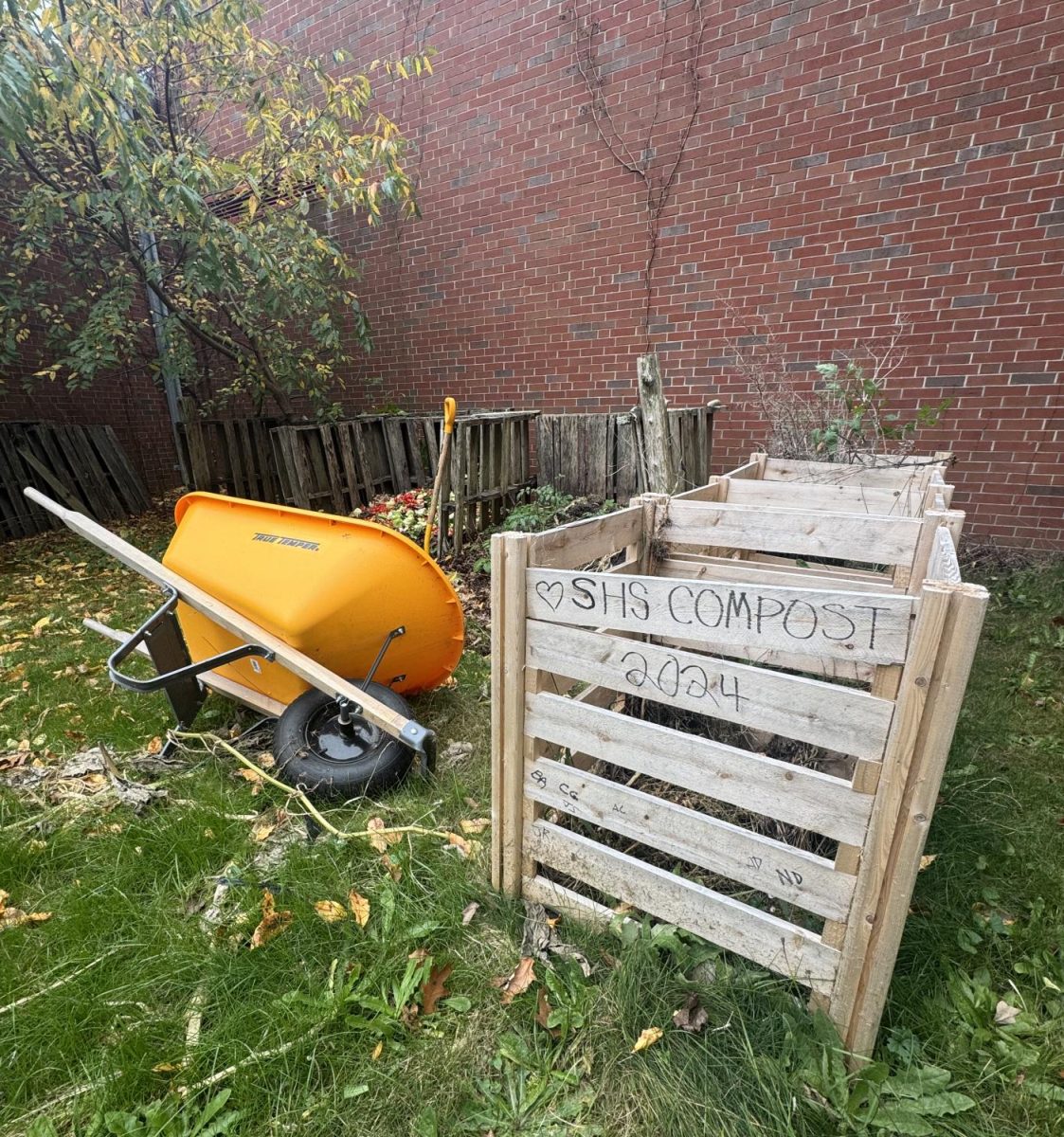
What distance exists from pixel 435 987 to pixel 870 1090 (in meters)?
1.20

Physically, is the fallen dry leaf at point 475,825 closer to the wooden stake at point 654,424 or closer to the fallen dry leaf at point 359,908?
the fallen dry leaf at point 359,908

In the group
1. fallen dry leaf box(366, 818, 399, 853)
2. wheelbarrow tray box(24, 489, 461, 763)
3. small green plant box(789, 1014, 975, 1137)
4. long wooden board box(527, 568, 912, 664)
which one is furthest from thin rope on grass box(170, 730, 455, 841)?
small green plant box(789, 1014, 975, 1137)

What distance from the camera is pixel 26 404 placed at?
28.0 ft

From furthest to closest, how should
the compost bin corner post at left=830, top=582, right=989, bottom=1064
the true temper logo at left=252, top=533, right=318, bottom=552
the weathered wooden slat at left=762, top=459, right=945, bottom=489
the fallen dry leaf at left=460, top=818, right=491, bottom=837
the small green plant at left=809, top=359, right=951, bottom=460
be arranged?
the small green plant at left=809, top=359, right=951, bottom=460
the weathered wooden slat at left=762, top=459, right=945, bottom=489
the true temper logo at left=252, top=533, right=318, bottom=552
the fallen dry leaf at left=460, top=818, right=491, bottom=837
the compost bin corner post at left=830, top=582, right=989, bottom=1064

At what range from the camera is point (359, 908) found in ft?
6.84

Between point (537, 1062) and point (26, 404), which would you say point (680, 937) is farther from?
point (26, 404)

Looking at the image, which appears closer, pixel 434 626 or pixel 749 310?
pixel 434 626

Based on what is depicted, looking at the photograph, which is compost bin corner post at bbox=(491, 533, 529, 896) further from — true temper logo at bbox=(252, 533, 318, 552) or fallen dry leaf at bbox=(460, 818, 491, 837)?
true temper logo at bbox=(252, 533, 318, 552)

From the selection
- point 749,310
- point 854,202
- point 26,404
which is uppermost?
point 854,202

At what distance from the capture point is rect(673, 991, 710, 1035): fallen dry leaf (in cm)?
166

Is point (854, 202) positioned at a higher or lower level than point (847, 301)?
higher

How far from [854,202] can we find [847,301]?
2.68 feet

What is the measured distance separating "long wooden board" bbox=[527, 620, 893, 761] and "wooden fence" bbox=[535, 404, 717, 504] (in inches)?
159

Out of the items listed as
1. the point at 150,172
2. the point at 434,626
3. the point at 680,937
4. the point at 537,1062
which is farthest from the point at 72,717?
the point at 150,172
